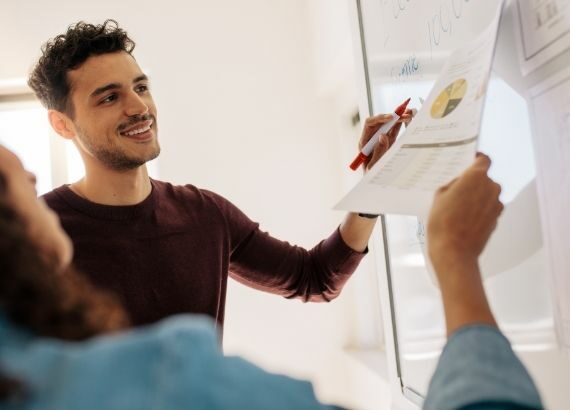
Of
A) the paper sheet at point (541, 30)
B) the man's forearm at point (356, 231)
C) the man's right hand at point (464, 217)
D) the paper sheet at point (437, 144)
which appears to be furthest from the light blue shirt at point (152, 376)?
the man's forearm at point (356, 231)

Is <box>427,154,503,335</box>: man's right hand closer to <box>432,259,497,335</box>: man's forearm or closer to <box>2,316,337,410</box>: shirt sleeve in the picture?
<box>432,259,497,335</box>: man's forearm

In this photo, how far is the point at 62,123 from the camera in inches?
58.6

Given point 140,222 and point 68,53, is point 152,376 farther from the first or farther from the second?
point 68,53

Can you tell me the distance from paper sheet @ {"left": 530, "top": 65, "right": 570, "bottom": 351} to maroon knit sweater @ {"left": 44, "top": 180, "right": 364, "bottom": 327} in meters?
0.55

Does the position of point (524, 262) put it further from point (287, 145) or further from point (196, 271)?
point (287, 145)

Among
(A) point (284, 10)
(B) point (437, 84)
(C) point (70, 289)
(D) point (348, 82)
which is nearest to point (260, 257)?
(B) point (437, 84)

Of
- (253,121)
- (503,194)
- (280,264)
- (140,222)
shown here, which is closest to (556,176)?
(503,194)

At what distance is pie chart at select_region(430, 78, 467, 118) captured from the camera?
659 mm

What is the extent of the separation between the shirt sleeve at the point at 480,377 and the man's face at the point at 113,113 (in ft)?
3.24

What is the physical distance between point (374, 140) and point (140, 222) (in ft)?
1.70

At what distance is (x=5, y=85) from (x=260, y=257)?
1876 mm

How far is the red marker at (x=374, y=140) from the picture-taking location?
0.97 m

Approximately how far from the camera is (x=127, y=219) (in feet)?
4.00

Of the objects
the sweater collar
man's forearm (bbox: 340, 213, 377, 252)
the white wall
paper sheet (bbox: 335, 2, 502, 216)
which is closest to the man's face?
the sweater collar
